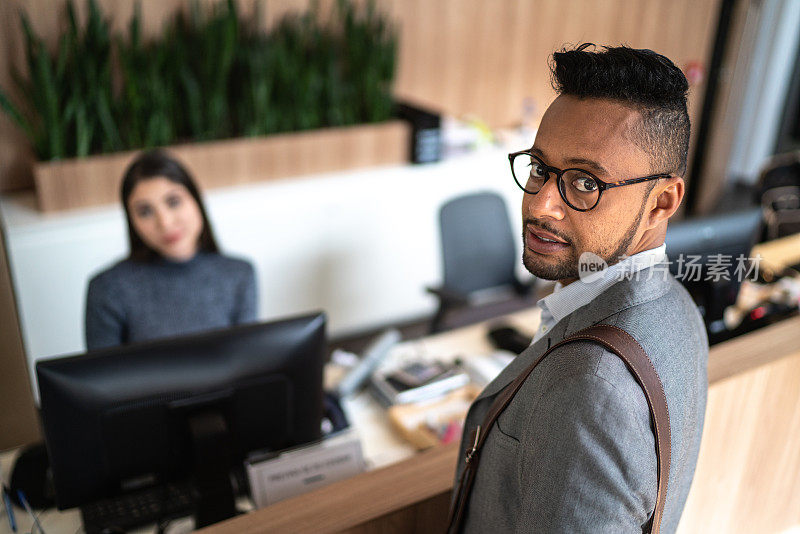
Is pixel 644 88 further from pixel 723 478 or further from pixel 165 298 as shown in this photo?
pixel 165 298

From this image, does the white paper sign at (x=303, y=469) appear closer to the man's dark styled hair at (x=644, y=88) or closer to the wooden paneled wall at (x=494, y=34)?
the man's dark styled hair at (x=644, y=88)

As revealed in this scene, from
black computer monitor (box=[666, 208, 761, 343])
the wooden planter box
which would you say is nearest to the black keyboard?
black computer monitor (box=[666, 208, 761, 343])

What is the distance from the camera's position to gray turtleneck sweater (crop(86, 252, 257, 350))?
211cm

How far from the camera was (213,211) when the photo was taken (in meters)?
3.15

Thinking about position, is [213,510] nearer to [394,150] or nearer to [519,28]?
[394,150]

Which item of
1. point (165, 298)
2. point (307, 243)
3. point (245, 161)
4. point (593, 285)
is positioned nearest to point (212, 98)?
point (245, 161)

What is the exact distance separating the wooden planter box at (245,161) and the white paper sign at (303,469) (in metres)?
2.03

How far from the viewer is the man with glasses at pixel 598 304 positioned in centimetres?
84

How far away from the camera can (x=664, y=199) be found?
0.95 metres

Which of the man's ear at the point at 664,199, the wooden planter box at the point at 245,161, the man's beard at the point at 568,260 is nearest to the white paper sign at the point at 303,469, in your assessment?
the man's beard at the point at 568,260

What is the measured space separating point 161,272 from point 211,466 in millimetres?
956

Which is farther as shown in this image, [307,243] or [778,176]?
[778,176]

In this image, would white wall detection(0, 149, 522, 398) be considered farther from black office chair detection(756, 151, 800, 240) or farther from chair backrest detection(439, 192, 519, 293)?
black office chair detection(756, 151, 800, 240)

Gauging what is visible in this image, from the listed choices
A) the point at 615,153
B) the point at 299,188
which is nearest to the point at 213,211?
the point at 299,188
